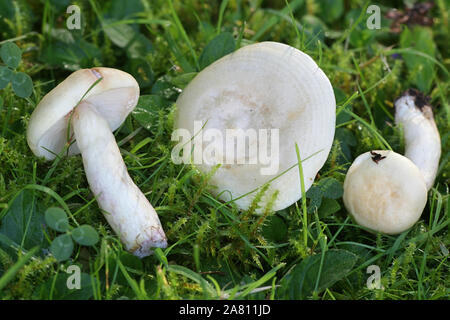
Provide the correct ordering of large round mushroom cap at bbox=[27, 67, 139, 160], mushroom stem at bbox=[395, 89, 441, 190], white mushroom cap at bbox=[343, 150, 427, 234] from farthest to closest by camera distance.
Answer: mushroom stem at bbox=[395, 89, 441, 190] → white mushroom cap at bbox=[343, 150, 427, 234] → large round mushroom cap at bbox=[27, 67, 139, 160]

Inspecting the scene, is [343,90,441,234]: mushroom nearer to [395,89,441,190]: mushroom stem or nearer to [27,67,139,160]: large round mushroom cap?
[395,89,441,190]: mushroom stem

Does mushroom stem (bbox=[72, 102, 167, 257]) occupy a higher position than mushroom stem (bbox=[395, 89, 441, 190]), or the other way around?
mushroom stem (bbox=[72, 102, 167, 257])

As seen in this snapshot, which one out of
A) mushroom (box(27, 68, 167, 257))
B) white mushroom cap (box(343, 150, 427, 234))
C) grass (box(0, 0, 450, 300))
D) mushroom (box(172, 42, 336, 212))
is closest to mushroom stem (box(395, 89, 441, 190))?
grass (box(0, 0, 450, 300))

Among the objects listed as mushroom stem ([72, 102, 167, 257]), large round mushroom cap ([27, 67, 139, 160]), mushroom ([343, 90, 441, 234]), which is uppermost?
large round mushroom cap ([27, 67, 139, 160])

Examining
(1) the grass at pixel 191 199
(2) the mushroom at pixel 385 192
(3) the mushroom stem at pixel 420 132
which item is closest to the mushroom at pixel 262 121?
(1) the grass at pixel 191 199

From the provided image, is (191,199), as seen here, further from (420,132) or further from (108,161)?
(420,132)

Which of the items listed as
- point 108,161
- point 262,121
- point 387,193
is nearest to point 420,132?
point 387,193

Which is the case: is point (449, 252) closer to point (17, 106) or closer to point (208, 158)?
point (208, 158)
